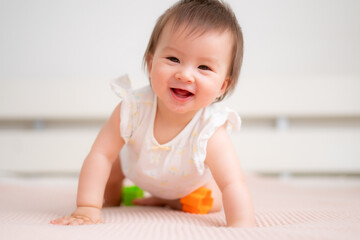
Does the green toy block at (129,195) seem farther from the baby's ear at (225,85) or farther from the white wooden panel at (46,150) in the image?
the white wooden panel at (46,150)

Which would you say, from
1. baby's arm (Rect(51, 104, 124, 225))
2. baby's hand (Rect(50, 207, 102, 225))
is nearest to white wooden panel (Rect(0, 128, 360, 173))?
baby's arm (Rect(51, 104, 124, 225))

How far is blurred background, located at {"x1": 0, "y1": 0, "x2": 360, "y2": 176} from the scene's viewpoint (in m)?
1.96

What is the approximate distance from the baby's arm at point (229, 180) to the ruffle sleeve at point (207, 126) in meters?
0.01

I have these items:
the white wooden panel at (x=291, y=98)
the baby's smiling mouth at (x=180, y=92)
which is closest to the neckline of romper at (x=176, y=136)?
the baby's smiling mouth at (x=180, y=92)

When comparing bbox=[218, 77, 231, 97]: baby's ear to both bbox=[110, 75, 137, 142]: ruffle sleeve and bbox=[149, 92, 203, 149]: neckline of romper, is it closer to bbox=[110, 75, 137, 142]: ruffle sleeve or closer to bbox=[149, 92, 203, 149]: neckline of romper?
bbox=[149, 92, 203, 149]: neckline of romper

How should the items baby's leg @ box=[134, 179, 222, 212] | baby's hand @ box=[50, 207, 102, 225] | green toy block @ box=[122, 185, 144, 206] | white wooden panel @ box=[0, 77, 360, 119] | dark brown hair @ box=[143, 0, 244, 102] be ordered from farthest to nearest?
white wooden panel @ box=[0, 77, 360, 119], green toy block @ box=[122, 185, 144, 206], baby's leg @ box=[134, 179, 222, 212], dark brown hair @ box=[143, 0, 244, 102], baby's hand @ box=[50, 207, 102, 225]

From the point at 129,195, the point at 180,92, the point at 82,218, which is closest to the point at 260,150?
the point at 129,195

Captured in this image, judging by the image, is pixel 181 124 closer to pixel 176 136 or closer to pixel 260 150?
pixel 176 136

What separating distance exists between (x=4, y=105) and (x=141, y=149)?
138 cm

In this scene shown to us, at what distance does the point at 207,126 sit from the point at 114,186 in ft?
1.12

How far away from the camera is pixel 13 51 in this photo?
2.21 meters

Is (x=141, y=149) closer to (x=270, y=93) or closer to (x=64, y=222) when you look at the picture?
(x=64, y=222)

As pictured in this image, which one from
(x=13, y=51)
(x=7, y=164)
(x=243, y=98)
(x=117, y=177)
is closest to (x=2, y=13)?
(x=13, y=51)

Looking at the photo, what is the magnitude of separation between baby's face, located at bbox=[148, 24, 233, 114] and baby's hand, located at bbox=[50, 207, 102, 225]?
0.86ft
